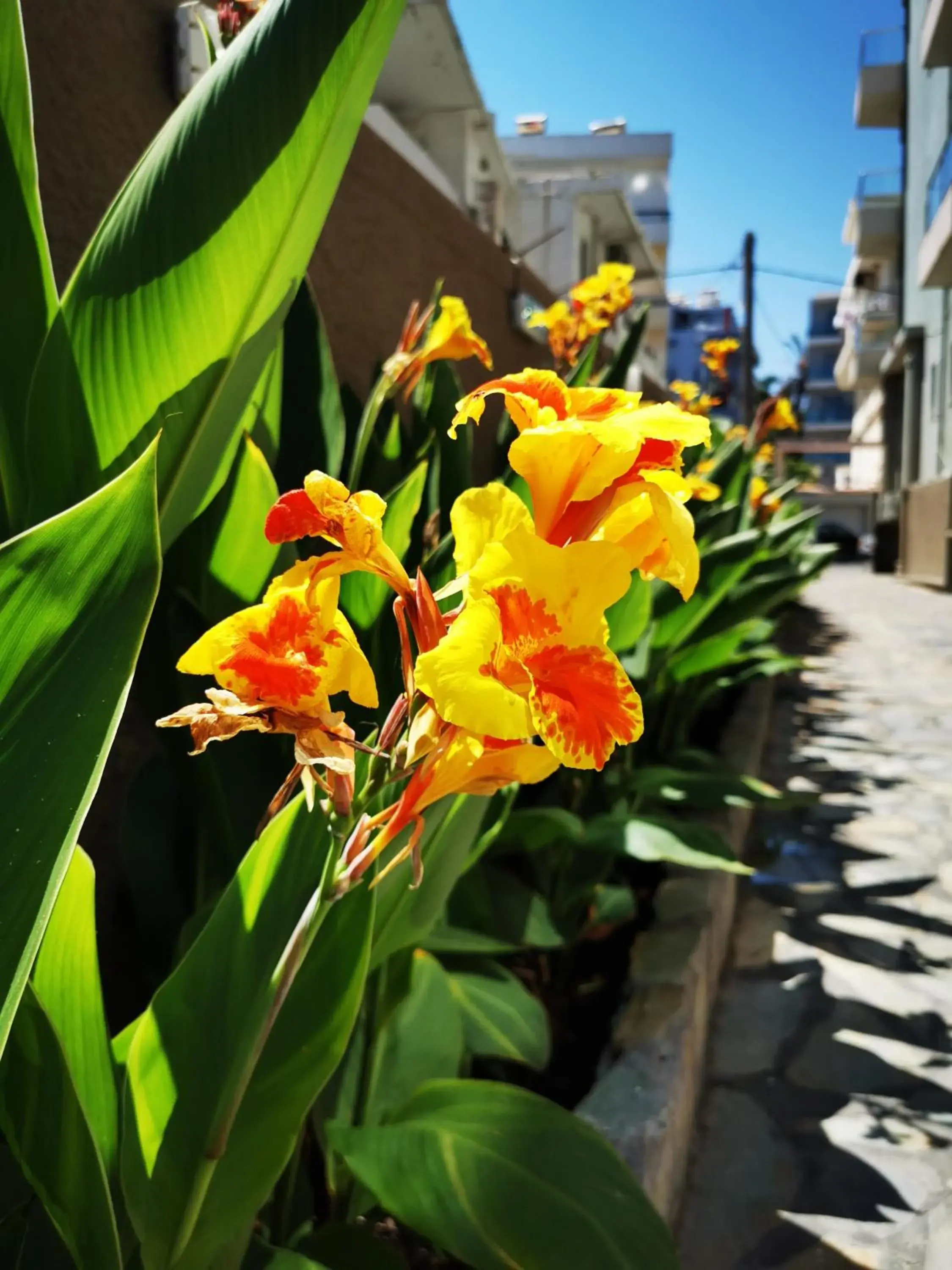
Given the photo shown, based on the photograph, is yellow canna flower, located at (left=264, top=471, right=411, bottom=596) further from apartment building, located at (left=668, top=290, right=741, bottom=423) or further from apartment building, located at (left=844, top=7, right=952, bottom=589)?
apartment building, located at (left=668, top=290, right=741, bottom=423)

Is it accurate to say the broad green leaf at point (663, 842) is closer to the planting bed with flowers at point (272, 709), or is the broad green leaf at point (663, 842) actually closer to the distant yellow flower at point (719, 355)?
the planting bed with flowers at point (272, 709)

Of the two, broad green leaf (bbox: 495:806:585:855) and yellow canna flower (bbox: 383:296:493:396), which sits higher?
yellow canna flower (bbox: 383:296:493:396)

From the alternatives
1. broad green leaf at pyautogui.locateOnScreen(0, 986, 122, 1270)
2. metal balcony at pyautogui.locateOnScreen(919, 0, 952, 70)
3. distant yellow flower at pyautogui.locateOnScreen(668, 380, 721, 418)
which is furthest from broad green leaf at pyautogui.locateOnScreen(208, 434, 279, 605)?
metal balcony at pyautogui.locateOnScreen(919, 0, 952, 70)

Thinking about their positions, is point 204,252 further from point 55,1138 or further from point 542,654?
point 55,1138

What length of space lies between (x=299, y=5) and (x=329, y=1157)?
2.96ft

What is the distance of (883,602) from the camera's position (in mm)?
10172

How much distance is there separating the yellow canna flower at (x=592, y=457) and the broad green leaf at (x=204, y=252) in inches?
→ 9.1

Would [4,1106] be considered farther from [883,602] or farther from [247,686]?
[883,602]

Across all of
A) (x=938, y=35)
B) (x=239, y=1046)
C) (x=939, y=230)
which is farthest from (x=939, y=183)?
(x=239, y=1046)

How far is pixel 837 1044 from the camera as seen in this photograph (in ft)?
5.69

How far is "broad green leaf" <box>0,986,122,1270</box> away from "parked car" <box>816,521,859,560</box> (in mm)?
20700

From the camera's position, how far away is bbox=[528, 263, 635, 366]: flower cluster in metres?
2.16

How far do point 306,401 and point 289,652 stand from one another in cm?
81

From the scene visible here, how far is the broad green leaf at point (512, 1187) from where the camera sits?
2.36 feet
